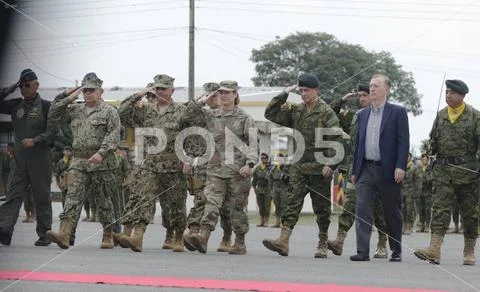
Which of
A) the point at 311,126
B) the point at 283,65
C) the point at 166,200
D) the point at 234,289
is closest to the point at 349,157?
the point at 311,126

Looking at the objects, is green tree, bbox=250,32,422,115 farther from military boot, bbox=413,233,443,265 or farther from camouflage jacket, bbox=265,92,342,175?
military boot, bbox=413,233,443,265

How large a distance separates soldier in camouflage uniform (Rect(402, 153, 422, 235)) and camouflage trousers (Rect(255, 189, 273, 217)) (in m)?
3.49

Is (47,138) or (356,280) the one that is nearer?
(356,280)

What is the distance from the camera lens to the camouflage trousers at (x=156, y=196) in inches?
418

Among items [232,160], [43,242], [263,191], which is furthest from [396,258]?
[263,191]

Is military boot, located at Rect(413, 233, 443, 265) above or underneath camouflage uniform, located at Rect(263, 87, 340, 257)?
underneath

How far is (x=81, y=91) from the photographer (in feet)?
A: 35.1

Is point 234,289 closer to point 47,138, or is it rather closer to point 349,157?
point 47,138

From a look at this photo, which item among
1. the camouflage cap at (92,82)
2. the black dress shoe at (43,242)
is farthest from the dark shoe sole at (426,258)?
the black dress shoe at (43,242)

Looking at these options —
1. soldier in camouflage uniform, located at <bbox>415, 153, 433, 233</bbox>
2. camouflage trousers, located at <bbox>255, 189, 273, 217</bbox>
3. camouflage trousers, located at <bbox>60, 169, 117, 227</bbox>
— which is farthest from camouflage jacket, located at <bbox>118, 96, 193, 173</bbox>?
soldier in camouflage uniform, located at <bbox>415, 153, 433, 233</bbox>

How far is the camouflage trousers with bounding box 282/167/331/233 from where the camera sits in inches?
414

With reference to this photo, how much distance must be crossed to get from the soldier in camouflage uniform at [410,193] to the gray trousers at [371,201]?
1101 cm

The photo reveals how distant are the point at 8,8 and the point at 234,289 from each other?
3560 millimetres

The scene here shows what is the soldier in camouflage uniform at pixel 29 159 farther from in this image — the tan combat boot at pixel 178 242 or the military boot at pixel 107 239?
the tan combat boot at pixel 178 242
